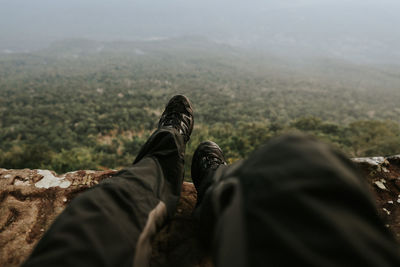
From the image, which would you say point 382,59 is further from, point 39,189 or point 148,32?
point 148,32

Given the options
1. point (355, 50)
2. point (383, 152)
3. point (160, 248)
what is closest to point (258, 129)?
point (383, 152)

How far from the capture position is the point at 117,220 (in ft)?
2.72

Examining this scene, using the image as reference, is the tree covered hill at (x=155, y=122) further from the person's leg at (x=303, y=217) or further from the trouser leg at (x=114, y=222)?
the person's leg at (x=303, y=217)

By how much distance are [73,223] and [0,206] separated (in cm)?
112

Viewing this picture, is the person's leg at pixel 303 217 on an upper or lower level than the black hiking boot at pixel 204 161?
upper

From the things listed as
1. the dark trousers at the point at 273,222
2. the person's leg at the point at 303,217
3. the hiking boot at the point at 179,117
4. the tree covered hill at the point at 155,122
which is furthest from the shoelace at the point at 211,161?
the tree covered hill at the point at 155,122

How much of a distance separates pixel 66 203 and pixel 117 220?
92 cm

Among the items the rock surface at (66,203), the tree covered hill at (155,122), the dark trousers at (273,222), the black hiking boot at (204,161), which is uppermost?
the dark trousers at (273,222)

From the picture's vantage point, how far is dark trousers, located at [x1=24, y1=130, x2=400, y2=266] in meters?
0.48

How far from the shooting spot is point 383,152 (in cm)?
627

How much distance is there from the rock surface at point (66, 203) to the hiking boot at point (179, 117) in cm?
65

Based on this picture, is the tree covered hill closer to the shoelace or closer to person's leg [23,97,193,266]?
the shoelace

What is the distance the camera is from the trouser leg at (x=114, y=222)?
0.67 metres

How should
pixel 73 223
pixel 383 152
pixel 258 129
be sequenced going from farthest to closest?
pixel 258 129 → pixel 383 152 → pixel 73 223
